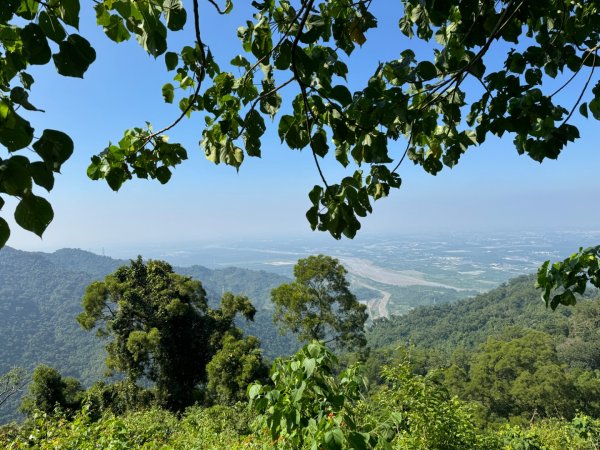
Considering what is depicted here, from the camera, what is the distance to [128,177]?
125cm

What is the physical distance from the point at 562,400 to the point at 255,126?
23562 millimetres

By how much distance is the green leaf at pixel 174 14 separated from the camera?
0.73 m

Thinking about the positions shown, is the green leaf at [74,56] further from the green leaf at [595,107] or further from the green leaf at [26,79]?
the green leaf at [595,107]

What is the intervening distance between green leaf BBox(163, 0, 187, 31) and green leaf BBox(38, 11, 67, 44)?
208 mm

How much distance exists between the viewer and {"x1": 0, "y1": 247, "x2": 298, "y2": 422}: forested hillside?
47.8 m

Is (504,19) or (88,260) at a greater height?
(504,19)

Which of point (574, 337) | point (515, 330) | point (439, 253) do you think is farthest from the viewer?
point (439, 253)

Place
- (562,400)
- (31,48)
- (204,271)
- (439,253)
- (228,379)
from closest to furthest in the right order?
1. (31,48)
2. (228,379)
3. (562,400)
4. (204,271)
5. (439,253)

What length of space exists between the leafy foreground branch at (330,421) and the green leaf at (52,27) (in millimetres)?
1172

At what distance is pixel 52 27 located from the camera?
0.58m

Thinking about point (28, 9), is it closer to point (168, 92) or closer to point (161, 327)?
point (168, 92)

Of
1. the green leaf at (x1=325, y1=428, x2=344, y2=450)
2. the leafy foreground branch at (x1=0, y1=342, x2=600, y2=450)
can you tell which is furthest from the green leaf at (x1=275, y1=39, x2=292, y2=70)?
the green leaf at (x1=325, y1=428, x2=344, y2=450)

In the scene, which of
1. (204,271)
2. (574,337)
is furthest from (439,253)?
(574,337)

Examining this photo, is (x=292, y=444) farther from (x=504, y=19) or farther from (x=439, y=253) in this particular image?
(x=439, y=253)
